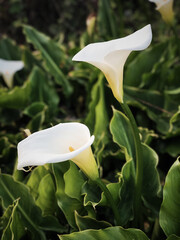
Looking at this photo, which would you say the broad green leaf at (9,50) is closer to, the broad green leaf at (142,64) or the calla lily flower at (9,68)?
the calla lily flower at (9,68)

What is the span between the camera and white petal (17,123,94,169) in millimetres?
592

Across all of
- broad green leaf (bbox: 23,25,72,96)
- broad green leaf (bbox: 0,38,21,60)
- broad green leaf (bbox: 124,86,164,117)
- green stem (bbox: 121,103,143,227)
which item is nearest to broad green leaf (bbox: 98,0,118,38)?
broad green leaf (bbox: 23,25,72,96)

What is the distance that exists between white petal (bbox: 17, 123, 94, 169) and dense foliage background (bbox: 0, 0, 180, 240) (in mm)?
108

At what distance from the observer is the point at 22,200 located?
0.88m

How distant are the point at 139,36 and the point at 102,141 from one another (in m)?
0.53

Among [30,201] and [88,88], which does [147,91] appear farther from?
[30,201]

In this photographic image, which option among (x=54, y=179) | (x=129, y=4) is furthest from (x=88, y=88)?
(x=129, y=4)

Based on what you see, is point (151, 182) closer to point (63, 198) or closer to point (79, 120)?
point (63, 198)

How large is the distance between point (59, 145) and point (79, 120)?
0.59m

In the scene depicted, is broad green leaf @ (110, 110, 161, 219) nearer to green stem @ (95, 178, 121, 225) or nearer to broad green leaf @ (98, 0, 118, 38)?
green stem @ (95, 178, 121, 225)

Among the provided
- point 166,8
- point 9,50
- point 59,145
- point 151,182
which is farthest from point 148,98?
point 9,50

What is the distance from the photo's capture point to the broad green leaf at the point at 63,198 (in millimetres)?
824

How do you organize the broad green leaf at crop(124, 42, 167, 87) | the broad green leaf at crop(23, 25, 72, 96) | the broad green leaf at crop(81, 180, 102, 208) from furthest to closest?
1. the broad green leaf at crop(23, 25, 72, 96)
2. the broad green leaf at crop(124, 42, 167, 87)
3. the broad green leaf at crop(81, 180, 102, 208)

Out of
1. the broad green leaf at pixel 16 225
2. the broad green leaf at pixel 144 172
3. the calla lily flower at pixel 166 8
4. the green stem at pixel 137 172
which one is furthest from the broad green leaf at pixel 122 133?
the calla lily flower at pixel 166 8
